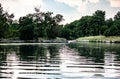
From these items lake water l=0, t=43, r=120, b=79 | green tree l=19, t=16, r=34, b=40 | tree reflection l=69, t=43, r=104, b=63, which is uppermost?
green tree l=19, t=16, r=34, b=40

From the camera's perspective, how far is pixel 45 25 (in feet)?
612

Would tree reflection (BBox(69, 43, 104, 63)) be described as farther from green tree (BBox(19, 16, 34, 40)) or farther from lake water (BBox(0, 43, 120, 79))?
green tree (BBox(19, 16, 34, 40))

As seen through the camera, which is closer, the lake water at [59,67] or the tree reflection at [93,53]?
the lake water at [59,67]

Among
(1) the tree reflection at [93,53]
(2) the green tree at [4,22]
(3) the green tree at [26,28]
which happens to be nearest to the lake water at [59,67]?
(1) the tree reflection at [93,53]

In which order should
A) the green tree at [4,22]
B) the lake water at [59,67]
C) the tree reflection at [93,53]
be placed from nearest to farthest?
1. the lake water at [59,67]
2. the tree reflection at [93,53]
3. the green tree at [4,22]

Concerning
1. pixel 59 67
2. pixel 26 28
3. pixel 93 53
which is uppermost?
pixel 26 28

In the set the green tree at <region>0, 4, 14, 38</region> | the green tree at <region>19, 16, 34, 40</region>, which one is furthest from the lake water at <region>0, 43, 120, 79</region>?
the green tree at <region>19, 16, 34, 40</region>

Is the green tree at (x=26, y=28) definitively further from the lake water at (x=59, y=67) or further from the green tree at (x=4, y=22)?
the lake water at (x=59, y=67)

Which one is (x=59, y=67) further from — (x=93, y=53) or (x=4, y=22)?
(x=4, y=22)

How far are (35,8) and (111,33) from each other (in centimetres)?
3640

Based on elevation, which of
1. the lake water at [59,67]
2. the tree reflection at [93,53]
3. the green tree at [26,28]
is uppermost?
the green tree at [26,28]

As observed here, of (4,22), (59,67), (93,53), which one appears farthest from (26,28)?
(59,67)

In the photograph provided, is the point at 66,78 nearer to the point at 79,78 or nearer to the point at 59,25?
the point at 79,78

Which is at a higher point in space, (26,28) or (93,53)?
(26,28)
